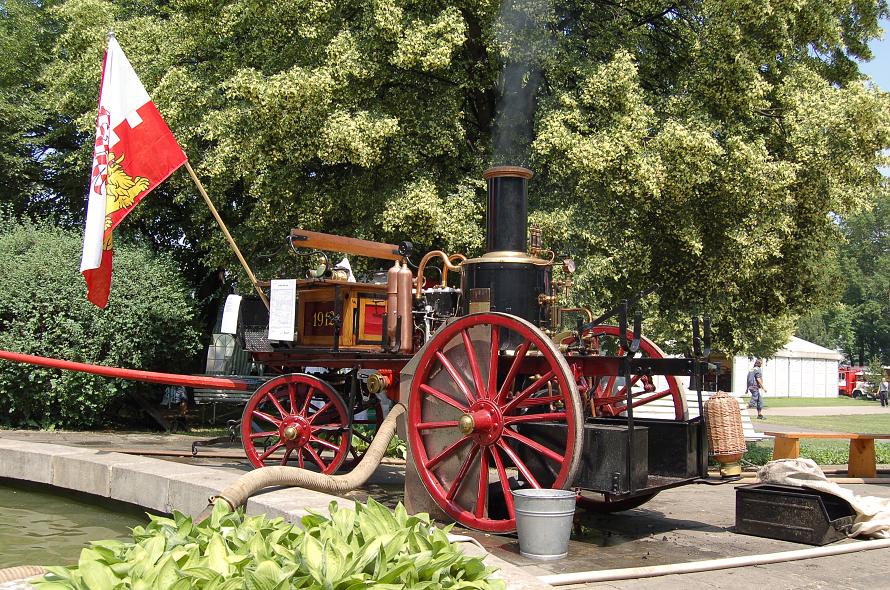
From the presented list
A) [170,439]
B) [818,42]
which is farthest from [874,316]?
[170,439]

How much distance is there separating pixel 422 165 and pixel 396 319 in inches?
217

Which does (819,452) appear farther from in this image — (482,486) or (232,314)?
(232,314)

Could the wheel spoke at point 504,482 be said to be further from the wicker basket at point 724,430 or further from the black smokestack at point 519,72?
the black smokestack at point 519,72

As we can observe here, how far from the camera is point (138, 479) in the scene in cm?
709

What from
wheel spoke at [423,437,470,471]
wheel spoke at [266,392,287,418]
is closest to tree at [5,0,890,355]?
wheel spoke at [266,392,287,418]

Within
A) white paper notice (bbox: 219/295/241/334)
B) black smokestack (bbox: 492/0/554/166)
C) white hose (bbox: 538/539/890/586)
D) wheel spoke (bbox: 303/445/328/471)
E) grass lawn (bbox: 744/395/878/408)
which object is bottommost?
grass lawn (bbox: 744/395/878/408)

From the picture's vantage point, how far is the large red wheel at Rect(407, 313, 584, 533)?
5.77 metres

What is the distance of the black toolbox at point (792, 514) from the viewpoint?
5949 mm

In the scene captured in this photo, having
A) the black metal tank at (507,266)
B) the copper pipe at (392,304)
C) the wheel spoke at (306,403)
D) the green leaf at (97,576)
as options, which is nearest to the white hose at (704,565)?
the green leaf at (97,576)

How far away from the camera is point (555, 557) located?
5.22 m

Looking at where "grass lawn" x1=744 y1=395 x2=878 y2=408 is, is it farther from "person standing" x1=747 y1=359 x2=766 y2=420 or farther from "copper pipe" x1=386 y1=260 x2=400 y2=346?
"copper pipe" x1=386 y1=260 x2=400 y2=346

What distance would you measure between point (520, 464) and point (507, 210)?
2164 mm

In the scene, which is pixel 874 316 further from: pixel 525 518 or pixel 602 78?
pixel 525 518

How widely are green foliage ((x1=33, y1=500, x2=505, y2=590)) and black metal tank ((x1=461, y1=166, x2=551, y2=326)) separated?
3.12 m
